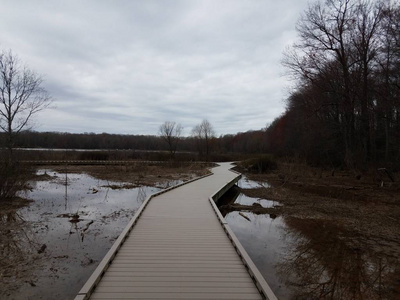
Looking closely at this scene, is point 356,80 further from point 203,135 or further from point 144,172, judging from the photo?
point 203,135

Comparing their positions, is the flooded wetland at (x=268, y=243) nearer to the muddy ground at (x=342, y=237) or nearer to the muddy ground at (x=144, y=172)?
the muddy ground at (x=342, y=237)

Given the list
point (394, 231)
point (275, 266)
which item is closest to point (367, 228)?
point (394, 231)

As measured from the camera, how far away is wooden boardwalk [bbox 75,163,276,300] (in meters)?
3.28

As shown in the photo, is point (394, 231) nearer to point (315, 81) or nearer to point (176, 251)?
point (176, 251)

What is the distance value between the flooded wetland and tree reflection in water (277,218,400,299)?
2 cm

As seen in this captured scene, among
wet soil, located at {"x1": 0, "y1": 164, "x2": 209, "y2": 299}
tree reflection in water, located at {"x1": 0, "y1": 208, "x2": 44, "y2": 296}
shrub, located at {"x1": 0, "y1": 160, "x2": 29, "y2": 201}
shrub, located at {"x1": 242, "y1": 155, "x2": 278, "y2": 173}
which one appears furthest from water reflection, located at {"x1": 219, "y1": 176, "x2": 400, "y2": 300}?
shrub, located at {"x1": 242, "y1": 155, "x2": 278, "y2": 173}

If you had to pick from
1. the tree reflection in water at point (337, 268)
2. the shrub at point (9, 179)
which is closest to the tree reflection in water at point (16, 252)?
the shrub at point (9, 179)

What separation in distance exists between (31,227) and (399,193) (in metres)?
14.4

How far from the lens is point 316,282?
15.1ft

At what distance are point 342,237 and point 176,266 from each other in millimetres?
4916

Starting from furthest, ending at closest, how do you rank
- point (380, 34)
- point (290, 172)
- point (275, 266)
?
point (290, 172) < point (380, 34) < point (275, 266)

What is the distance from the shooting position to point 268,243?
6.71 metres

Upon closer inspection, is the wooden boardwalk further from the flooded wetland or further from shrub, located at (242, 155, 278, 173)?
shrub, located at (242, 155, 278, 173)

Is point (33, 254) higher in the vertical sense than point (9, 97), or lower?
lower
